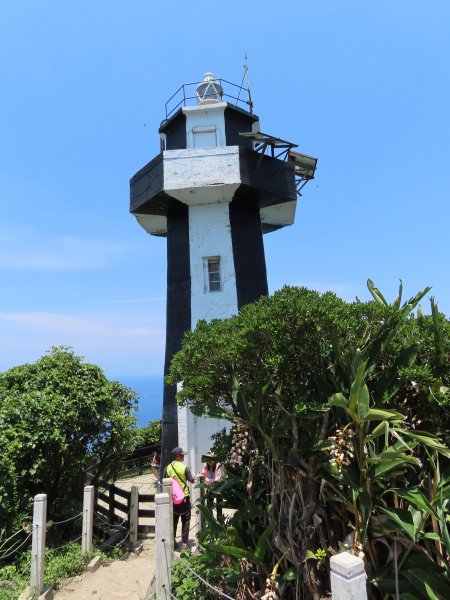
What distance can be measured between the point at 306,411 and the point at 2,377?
6526 millimetres

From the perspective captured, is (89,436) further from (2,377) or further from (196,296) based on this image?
(196,296)

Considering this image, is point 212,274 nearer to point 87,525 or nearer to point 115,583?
point 87,525

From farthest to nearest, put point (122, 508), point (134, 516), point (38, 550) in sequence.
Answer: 1. point (122, 508)
2. point (134, 516)
3. point (38, 550)

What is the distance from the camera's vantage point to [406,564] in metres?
3.87

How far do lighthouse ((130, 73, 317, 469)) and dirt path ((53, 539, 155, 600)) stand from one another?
3.67 m

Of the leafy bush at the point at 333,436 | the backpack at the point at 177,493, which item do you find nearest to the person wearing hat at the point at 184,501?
the backpack at the point at 177,493

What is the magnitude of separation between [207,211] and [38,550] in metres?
8.73

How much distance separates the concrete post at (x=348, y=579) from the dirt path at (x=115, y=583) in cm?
407

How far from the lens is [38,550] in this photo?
574 cm

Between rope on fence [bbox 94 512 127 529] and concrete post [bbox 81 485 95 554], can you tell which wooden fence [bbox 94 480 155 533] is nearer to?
rope on fence [bbox 94 512 127 529]

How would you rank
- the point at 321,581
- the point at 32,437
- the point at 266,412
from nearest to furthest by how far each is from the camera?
the point at 321,581
the point at 266,412
the point at 32,437

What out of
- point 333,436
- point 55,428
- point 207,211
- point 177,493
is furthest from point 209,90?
point 333,436

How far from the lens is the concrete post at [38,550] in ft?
18.6

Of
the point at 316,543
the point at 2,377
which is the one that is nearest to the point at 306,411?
the point at 316,543
